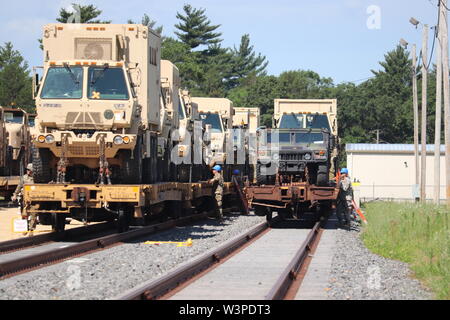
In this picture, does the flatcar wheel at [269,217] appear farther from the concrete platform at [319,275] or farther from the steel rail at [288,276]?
the steel rail at [288,276]

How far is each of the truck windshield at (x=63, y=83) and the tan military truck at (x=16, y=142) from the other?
609 inches

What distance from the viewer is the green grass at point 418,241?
12234 millimetres

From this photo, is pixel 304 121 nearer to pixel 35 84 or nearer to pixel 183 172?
pixel 183 172

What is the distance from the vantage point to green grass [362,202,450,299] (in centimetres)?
1223

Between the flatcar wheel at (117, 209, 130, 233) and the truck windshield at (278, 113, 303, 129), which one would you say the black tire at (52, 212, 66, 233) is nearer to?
the flatcar wheel at (117, 209, 130, 233)

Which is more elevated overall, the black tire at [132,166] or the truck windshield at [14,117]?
the truck windshield at [14,117]

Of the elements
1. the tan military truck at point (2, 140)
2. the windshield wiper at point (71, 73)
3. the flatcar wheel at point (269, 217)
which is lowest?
the flatcar wheel at point (269, 217)

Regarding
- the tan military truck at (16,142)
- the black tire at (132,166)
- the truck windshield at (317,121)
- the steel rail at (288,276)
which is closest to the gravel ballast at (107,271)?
the black tire at (132,166)

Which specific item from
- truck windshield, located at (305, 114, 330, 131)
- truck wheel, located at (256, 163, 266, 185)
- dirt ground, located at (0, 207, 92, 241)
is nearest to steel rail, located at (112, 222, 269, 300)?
truck wheel, located at (256, 163, 266, 185)

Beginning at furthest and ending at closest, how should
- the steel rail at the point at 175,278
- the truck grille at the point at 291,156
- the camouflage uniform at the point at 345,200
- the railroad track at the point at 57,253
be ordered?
the truck grille at the point at 291,156, the camouflage uniform at the point at 345,200, the railroad track at the point at 57,253, the steel rail at the point at 175,278

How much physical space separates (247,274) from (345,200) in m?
9.78

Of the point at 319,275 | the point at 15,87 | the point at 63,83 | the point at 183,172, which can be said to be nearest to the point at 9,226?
the point at 183,172

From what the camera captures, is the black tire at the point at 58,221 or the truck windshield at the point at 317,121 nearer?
the black tire at the point at 58,221
